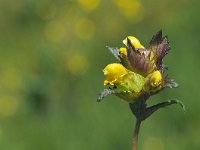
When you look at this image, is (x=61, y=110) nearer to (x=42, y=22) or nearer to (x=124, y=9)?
(x=42, y=22)

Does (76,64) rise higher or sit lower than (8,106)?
higher

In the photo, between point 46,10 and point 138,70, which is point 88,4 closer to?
point 46,10

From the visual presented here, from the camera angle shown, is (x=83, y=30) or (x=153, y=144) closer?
(x=153, y=144)

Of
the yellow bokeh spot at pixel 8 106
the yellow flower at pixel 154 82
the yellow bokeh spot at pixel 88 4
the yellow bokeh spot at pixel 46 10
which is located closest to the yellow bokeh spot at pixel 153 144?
the yellow bokeh spot at pixel 8 106

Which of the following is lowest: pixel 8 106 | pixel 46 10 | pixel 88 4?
pixel 8 106

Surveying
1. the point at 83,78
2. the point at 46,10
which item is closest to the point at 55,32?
the point at 46,10

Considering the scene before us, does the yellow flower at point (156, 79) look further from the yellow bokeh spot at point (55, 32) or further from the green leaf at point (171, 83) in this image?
the yellow bokeh spot at point (55, 32)

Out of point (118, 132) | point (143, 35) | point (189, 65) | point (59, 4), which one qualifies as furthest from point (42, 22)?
point (118, 132)

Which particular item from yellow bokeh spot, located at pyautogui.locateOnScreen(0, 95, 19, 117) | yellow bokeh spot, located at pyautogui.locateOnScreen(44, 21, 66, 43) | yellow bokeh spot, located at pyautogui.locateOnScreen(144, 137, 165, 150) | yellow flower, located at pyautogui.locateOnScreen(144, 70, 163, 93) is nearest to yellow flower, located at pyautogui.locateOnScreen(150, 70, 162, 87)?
yellow flower, located at pyautogui.locateOnScreen(144, 70, 163, 93)
